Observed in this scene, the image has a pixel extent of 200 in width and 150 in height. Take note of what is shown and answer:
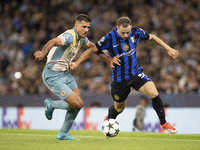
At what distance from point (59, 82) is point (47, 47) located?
2.77 ft

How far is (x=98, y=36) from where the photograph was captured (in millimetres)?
16109

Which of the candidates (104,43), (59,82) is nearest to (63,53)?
(59,82)

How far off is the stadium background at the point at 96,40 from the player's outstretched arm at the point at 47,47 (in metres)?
6.21

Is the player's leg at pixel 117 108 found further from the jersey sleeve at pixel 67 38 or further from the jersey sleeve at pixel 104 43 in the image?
the jersey sleeve at pixel 67 38

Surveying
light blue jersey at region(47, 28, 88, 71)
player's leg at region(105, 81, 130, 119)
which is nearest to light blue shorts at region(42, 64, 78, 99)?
light blue jersey at region(47, 28, 88, 71)

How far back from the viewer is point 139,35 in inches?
310

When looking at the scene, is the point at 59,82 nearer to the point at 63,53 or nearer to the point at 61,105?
the point at 61,105

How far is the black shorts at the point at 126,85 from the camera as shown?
7.67 metres

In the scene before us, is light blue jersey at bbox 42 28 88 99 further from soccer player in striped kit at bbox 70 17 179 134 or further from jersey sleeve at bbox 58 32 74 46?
soccer player in striped kit at bbox 70 17 179 134

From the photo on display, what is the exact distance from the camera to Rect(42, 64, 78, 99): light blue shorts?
7.55 m

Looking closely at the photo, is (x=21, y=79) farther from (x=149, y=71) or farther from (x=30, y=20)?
(x=149, y=71)

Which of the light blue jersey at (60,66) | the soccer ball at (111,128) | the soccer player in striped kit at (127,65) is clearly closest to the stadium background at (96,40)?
the soccer player in striped kit at (127,65)

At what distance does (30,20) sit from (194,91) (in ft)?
27.8

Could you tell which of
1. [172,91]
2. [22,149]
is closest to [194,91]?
[172,91]
